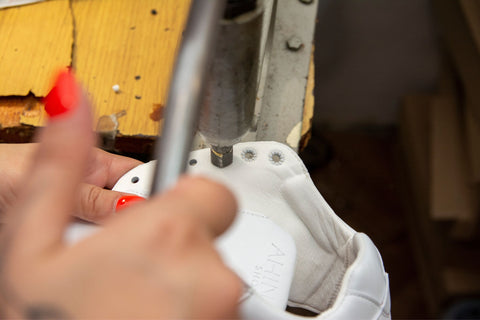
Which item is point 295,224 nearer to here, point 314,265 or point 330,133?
point 314,265

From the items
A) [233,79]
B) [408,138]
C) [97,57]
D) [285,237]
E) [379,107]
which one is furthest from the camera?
[379,107]

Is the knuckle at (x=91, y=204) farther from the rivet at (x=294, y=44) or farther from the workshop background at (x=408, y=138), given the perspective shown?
the workshop background at (x=408, y=138)

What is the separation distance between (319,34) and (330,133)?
320 millimetres

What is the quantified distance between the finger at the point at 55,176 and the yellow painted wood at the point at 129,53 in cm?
32

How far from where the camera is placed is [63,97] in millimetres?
262

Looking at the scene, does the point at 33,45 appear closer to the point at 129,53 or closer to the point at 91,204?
the point at 129,53

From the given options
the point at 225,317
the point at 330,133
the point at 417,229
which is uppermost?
the point at 225,317

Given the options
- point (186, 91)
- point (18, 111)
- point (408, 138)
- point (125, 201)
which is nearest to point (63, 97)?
point (186, 91)

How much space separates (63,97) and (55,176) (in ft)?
0.24

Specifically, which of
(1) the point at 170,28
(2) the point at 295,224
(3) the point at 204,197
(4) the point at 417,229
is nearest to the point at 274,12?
(1) the point at 170,28

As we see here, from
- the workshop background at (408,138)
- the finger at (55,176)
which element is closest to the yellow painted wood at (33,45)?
the finger at (55,176)

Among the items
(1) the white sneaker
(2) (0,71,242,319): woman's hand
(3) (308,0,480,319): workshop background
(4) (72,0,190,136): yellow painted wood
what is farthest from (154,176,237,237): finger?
(3) (308,0,480,319): workshop background

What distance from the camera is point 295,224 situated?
0.47m

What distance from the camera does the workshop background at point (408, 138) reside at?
942mm
